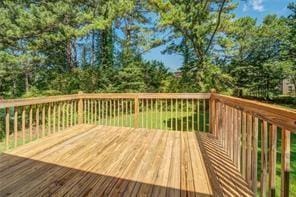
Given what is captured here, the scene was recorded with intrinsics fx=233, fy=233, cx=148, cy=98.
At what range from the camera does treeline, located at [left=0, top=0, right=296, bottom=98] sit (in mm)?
9680

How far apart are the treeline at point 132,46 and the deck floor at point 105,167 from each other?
6481 millimetres

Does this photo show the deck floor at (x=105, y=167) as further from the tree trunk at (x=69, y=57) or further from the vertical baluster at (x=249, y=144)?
the tree trunk at (x=69, y=57)

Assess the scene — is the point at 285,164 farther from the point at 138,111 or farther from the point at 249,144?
the point at 138,111

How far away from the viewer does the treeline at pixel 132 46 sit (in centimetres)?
968

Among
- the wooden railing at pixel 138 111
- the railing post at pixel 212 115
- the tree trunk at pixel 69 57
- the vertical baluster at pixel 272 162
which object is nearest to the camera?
the vertical baluster at pixel 272 162

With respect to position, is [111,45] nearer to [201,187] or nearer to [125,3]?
[125,3]

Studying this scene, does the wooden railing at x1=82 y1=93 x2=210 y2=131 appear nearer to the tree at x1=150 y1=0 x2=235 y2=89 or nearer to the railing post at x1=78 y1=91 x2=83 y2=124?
the railing post at x1=78 y1=91 x2=83 y2=124

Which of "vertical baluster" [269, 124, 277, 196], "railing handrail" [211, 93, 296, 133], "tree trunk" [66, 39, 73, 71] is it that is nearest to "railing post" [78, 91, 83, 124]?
"railing handrail" [211, 93, 296, 133]

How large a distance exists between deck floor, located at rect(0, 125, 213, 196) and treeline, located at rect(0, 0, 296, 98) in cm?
648

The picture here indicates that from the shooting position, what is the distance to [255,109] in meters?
1.78

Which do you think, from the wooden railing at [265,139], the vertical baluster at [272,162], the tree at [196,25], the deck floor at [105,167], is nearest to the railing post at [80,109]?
the deck floor at [105,167]

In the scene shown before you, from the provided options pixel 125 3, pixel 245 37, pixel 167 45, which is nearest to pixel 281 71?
pixel 245 37

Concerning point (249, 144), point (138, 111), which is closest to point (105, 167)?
point (249, 144)

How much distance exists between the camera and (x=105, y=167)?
113 inches
